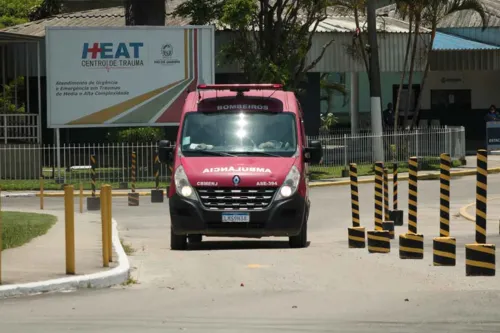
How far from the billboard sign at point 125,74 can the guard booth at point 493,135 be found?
9418 millimetres

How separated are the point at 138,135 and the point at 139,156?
2.49 metres

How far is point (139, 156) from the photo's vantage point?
3634 centimetres

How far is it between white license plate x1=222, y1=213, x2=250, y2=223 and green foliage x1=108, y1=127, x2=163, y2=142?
2198 cm

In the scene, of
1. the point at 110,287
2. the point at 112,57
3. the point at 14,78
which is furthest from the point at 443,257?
the point at 14,78

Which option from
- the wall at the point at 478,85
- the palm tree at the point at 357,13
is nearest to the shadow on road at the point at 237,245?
the palm tree at the point at 357,13

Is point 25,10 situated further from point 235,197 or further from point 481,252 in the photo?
point 481,252

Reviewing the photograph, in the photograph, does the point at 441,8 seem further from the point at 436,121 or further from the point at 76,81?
the point at 76,81

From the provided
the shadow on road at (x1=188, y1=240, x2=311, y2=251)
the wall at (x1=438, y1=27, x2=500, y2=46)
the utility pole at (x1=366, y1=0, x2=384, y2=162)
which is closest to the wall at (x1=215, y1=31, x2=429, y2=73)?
the utility pole at (x1=366, y1=0, x2=384, y2=162)

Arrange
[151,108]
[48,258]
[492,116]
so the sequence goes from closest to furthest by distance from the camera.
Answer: [48,258] → [151,108] → [492,116]

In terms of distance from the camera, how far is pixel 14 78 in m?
40.4

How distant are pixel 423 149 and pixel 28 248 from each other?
25.2 meters

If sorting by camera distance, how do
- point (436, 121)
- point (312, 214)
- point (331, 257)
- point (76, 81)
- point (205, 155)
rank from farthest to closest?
point (436, 121) < point (76, 81) < point (312, 214) < point (205, 155) < point (331, 257)

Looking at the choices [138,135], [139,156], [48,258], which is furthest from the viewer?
[138,135]

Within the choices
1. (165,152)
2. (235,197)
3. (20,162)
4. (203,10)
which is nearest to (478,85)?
(203,10)
